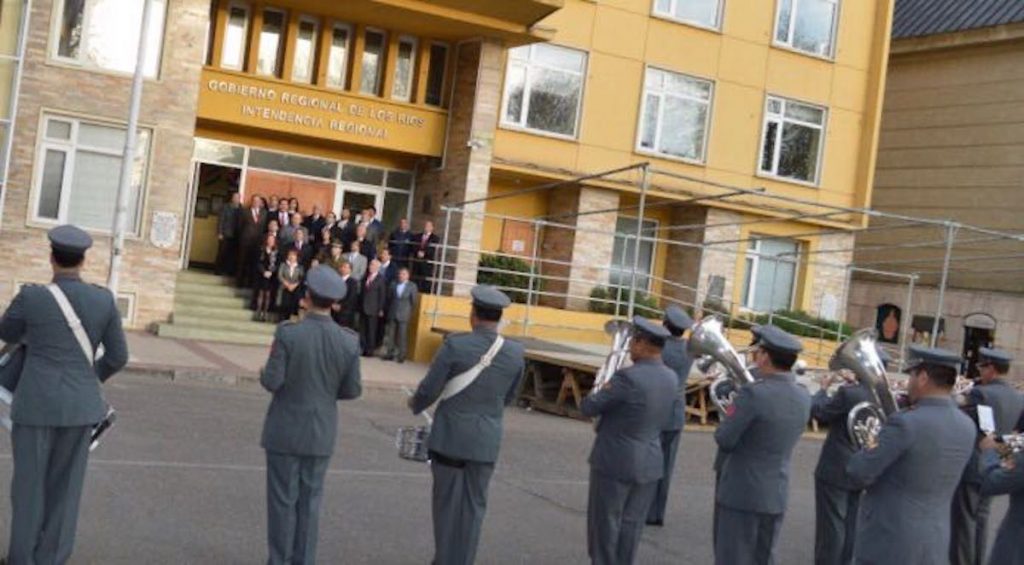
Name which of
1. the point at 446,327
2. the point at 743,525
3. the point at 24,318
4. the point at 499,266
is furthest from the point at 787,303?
the point at 24,318

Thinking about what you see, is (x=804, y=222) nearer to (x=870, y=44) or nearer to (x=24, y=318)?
(x=870, y=44)

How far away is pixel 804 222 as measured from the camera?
31.5 metres

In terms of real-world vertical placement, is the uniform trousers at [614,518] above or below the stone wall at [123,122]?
below

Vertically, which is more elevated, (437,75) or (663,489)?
(437,75)

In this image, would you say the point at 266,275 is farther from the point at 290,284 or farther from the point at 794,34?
the point at 794,34

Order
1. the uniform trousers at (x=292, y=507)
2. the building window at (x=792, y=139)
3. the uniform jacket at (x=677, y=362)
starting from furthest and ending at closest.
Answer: the building window at (x=792, y=139)
the uniform jacket at (x=677, y=362)
the uniform trousers at (x=292, y=507)

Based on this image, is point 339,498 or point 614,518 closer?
point 614,518

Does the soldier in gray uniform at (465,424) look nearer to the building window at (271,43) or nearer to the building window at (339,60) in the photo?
the building window at (271,43)

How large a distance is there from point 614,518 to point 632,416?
2.16 ft

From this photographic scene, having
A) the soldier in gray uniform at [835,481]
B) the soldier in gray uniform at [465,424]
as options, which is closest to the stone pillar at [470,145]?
the soldier in gray uniform at [835,481]

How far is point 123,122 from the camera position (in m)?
22.1

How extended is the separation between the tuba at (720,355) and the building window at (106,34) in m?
14.4

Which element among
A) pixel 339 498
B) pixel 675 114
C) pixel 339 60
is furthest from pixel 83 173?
pixel 339 498

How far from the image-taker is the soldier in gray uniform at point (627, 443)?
28.5ft
